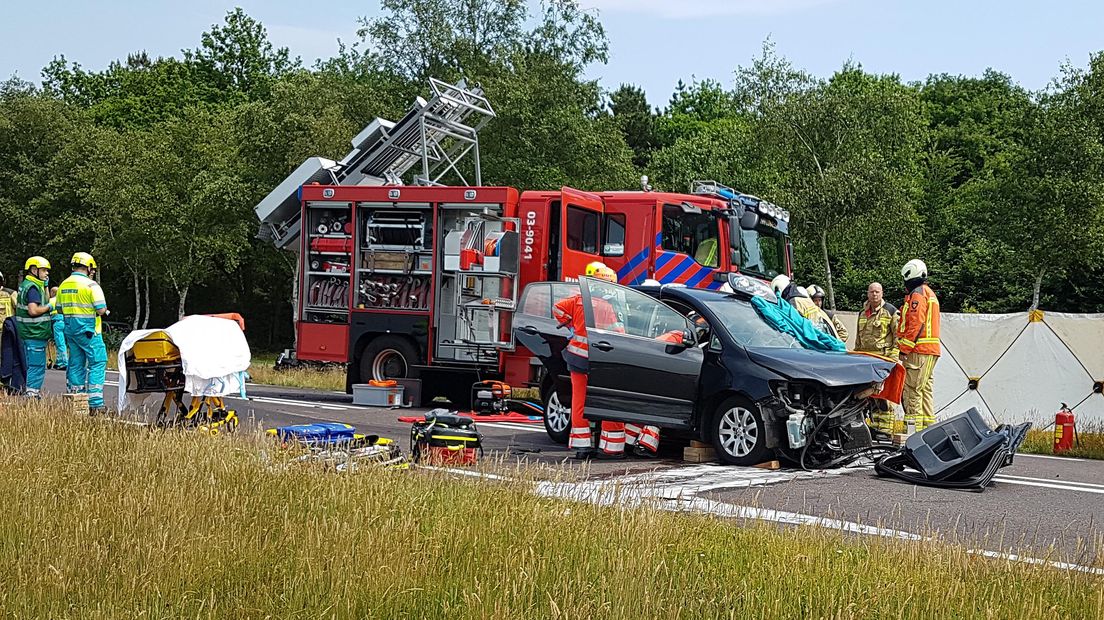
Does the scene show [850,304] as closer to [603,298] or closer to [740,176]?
[740,176]

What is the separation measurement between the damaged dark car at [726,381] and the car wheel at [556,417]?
1517 mm

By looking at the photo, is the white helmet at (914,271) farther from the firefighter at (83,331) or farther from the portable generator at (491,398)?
the firefighter at (83,331)

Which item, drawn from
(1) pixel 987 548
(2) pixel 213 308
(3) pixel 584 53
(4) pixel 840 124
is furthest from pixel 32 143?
(1) pixel 987 548

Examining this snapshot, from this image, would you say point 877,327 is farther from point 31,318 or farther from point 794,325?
point 31,318

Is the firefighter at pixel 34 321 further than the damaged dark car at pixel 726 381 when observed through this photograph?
Yes

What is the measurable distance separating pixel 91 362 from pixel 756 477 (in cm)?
738

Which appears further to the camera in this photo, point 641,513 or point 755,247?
point 755,247

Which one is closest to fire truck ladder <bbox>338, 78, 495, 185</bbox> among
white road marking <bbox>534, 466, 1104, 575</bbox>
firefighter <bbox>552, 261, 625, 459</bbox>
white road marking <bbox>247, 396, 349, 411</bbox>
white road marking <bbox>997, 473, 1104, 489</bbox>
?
white road marking <bbox>247, 396, 349, 411</bbox>

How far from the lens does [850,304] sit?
143 feet

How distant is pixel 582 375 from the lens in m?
11.1

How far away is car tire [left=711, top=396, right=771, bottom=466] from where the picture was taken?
34.2 feet

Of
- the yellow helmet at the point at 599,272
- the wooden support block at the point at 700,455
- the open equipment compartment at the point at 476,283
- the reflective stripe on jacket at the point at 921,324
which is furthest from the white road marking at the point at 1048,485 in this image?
the open equipment compartment at the point at 476,283

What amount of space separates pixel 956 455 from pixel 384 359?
9455mm

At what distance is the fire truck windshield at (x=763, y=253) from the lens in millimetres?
16594
